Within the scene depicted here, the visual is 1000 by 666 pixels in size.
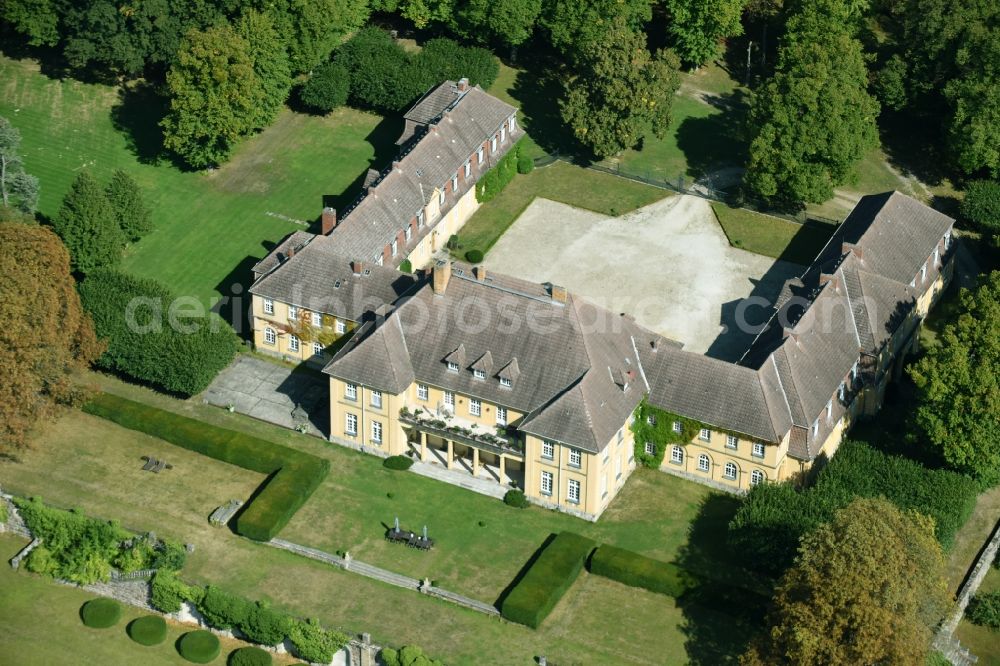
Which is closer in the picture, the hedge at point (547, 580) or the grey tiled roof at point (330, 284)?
the hedge at point (547, 580)

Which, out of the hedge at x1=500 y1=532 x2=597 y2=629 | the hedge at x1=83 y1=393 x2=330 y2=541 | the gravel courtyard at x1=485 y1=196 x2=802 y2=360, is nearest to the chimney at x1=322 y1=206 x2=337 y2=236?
the gravel courtyard at x1=485 y1=196 x2=802 y2=360

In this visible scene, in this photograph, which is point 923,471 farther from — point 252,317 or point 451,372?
point 252,317

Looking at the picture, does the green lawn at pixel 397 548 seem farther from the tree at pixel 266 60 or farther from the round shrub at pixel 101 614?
the tree at pixel 266 60

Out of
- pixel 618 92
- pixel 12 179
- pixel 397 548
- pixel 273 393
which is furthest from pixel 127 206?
pixel 618 92

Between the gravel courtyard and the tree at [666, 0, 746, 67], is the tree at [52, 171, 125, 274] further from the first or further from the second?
the tree at [666, 0, 746, 67]

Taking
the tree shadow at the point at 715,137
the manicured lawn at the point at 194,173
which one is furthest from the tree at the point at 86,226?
the tree shadow at the point at 715,137
